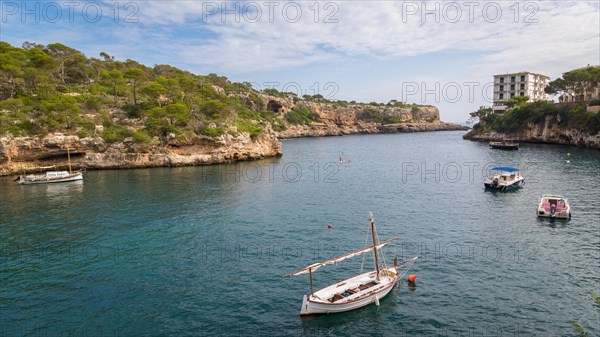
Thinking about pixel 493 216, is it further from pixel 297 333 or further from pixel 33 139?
pixel 33 139

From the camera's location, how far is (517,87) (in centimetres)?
16462

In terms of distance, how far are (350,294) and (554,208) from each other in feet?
103

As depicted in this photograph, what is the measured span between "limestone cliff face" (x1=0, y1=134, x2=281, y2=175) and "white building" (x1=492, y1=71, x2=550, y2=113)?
413 feet

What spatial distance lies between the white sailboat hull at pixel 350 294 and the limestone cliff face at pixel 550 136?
102398mm

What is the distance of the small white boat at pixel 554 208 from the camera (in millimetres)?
41734

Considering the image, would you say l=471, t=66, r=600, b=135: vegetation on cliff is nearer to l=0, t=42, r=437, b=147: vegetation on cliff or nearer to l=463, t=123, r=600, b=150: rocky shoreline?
l=463, t=123, r=600, b=150: rocky shoreline

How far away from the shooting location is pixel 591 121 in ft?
335

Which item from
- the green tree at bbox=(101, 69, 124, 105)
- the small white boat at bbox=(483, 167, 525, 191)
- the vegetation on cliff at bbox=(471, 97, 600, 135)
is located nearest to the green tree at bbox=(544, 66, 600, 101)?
the vegetation on cliff at bbox=(471, 97, 600, 135)

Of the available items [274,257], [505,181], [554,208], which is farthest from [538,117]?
[274,257]

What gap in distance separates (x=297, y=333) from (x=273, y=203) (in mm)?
29631

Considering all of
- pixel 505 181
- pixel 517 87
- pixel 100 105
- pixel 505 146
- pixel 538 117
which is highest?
pixel 517 87

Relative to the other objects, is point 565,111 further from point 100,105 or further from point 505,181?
point 100,105

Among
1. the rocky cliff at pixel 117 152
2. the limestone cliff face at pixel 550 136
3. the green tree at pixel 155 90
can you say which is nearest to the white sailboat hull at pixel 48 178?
the rocky cliff at pixel 117 152

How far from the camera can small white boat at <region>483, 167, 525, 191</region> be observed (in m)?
58.0
